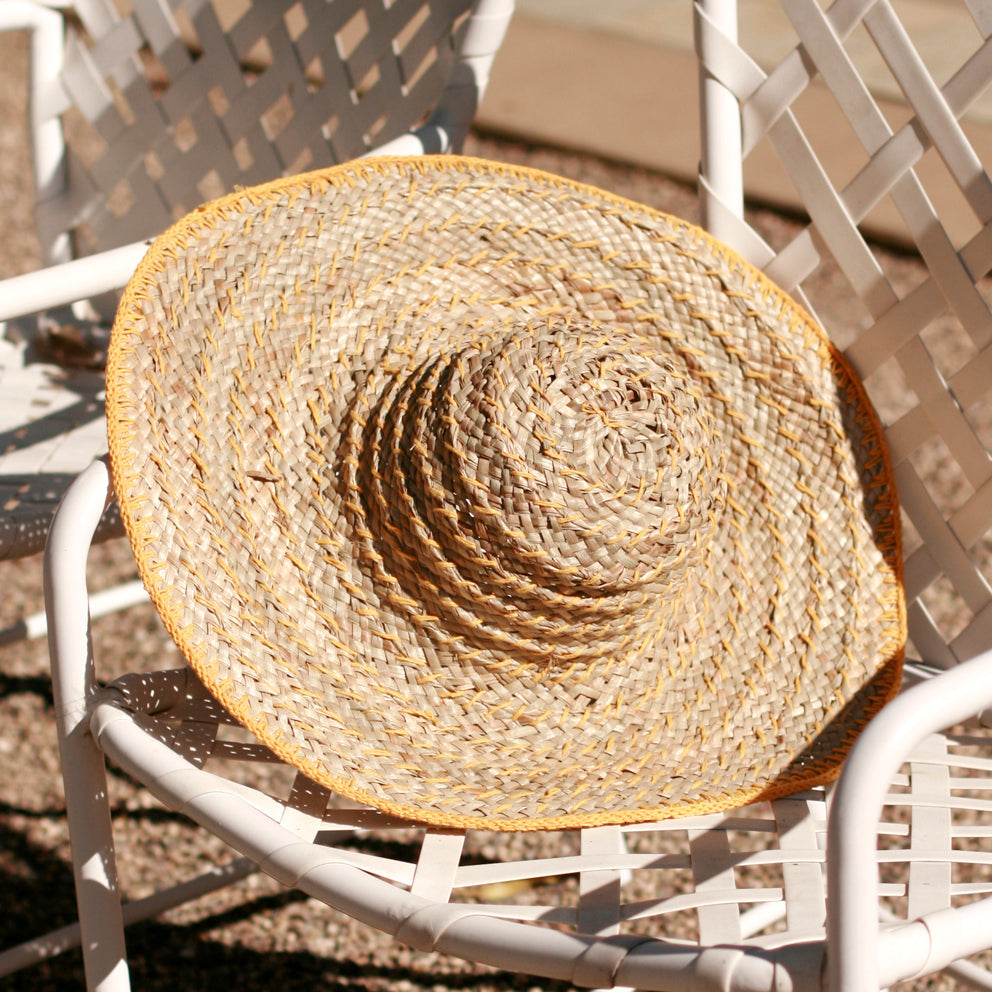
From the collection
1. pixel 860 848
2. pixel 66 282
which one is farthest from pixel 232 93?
pixel 860 848

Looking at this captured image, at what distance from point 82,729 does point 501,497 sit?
33cm

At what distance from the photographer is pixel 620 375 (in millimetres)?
853

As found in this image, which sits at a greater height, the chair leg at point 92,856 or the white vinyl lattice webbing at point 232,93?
the white vinyl lattice webbing at point 232,93

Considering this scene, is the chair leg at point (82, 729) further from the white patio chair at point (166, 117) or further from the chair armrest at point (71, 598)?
the white patio chair at point (166, 117)

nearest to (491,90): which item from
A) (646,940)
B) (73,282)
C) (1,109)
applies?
(1,109)

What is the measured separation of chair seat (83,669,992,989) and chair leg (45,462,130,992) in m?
0.03

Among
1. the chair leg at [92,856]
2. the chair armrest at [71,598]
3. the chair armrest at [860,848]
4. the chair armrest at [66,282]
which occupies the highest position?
the chair armrest at [860,848]

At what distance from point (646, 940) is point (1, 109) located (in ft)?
11.0

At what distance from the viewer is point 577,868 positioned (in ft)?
2.55

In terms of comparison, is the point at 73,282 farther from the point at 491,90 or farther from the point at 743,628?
the point at 491,90

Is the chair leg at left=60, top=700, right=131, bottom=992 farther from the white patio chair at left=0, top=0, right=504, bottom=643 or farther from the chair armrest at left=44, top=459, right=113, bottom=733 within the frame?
the white patio chair at left=0, top=0, right=504, bottom=643

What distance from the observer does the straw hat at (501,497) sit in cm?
83

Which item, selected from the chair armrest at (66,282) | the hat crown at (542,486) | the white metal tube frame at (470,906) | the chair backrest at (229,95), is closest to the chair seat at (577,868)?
the white metal tube frame at (470,906)

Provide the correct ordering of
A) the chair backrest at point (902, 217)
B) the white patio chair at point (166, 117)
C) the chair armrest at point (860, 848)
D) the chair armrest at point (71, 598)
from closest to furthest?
1. the chair armrest at point (860, 848)
2. the chair armrest at point (71, 598)
3. the chair backrest at point (902, 217)
4. the white patio chair at point (166, 117)
